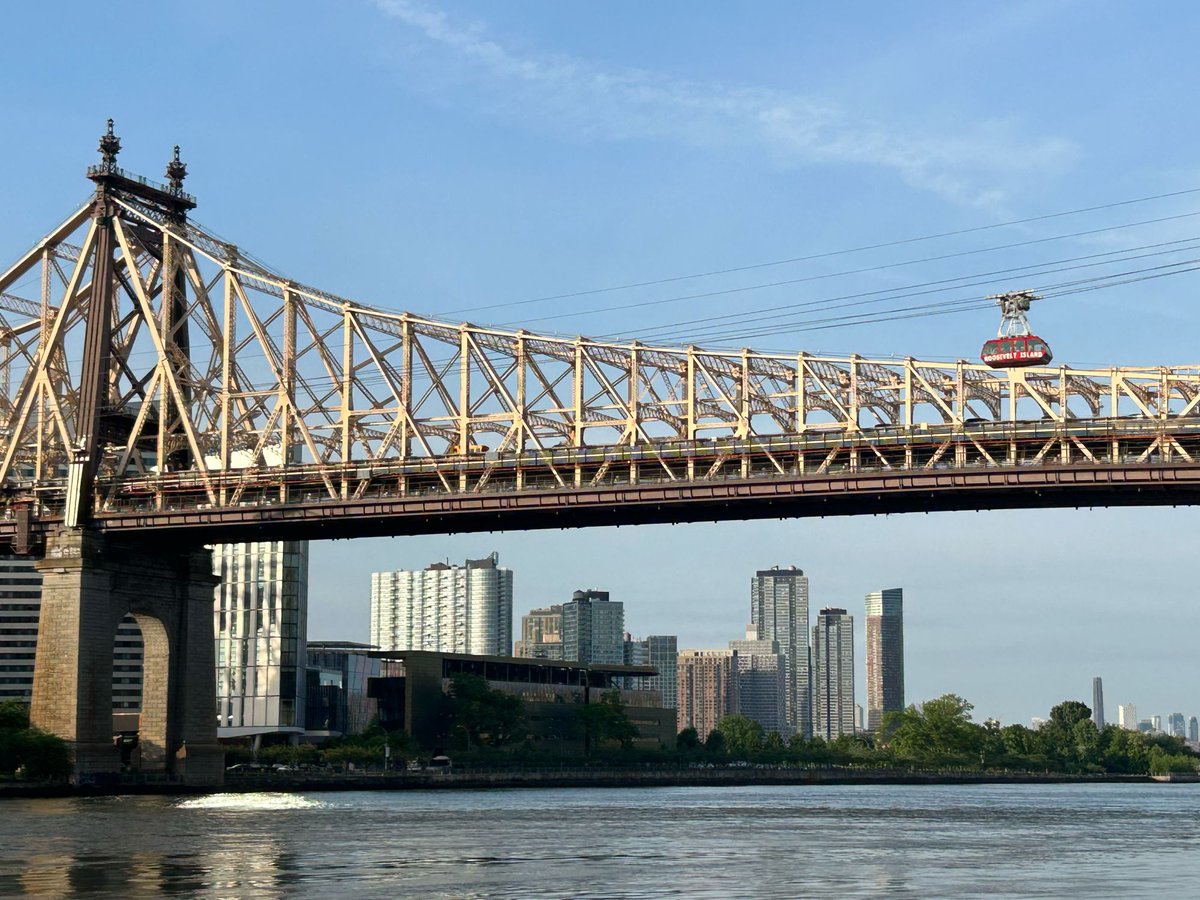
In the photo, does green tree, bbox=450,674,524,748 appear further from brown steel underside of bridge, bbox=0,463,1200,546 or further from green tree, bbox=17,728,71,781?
green tree, bbox=17,728,71,781

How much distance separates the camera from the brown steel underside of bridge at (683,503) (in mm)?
82250

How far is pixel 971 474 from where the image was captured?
273 feet

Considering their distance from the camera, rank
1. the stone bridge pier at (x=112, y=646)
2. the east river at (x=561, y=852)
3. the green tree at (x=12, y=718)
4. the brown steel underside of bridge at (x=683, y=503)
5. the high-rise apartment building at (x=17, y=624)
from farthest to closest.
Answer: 1. the high-rise apartment building at (x=17, y=624)
2. the green tree at (x=12, y=718)
3. the stone bridge pier at (x=112, y=646)
4. the brown steel underside of bridge at (x=683, y=503)
5. the east river at (x=561, y=852)

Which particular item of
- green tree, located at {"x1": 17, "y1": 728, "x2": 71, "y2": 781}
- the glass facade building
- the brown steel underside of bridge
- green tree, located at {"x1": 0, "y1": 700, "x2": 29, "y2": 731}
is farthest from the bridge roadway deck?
the glass facade building

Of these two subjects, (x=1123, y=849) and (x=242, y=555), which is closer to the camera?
(x=1123, y=849)

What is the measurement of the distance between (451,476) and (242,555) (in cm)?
6483

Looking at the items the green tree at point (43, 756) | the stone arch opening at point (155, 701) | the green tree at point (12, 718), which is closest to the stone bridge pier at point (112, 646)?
the stone arch opening at point (155, 701)

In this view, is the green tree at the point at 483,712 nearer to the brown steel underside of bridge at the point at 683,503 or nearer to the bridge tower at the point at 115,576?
the bridge tower at the point at 115,576

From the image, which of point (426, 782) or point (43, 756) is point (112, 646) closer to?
point (43, 756)

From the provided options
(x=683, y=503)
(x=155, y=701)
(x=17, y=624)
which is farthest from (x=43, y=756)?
(x=17, y=624)

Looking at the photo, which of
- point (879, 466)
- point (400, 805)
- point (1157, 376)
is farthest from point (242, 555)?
point (1157, 376)

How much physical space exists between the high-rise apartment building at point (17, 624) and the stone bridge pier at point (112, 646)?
289 ft

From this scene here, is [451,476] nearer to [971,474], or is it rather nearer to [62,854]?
[971,474]

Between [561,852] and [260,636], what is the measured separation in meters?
104
